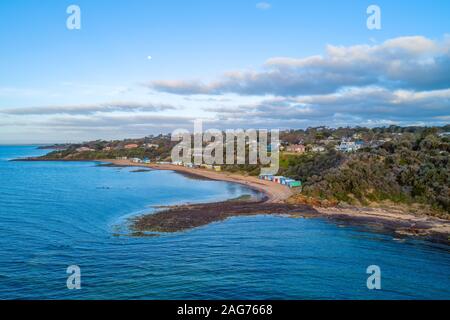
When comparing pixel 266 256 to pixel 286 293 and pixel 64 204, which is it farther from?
pixel 64 204

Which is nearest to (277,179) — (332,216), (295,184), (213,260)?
(295,184)

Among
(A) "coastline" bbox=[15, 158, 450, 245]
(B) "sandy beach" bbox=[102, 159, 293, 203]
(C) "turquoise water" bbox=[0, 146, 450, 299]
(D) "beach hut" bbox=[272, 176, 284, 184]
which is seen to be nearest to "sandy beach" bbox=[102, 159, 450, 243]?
(A) "coastline" bbox=[15, 158, 450, 245]

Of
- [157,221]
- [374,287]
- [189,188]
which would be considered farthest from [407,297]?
[189,188]

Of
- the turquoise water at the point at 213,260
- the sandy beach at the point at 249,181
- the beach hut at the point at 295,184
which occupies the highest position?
the beach hut at the point at 295,184

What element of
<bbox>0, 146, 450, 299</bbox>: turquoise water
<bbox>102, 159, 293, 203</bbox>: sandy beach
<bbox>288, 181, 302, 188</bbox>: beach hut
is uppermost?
<bbox>288, 181, 302, 188</bbox>: beach hut

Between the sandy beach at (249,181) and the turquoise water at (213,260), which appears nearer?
the turquoise water at (213,260)

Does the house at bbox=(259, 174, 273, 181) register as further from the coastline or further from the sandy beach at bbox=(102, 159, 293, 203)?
the coastline

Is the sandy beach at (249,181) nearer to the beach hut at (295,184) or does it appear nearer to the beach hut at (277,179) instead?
the beach hut at (295,184)

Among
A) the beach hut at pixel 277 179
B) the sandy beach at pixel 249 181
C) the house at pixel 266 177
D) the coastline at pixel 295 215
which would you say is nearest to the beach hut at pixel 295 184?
the sandy beach at pixel 249 181
